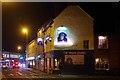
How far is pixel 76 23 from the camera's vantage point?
196ft

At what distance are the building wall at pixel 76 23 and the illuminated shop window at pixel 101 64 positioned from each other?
13.3 feet

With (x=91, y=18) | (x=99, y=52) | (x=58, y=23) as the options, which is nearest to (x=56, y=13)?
(x=58, y=23)

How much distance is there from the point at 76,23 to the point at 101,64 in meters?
8.14

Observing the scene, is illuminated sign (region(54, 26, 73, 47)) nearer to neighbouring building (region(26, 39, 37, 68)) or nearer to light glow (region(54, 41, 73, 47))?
light glow (region(54, 41, 73, 47))

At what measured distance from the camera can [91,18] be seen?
59.7 meters

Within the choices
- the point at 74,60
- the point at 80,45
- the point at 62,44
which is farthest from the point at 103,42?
the point at 62,44

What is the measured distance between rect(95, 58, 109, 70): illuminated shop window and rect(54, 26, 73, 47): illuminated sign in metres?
5.39

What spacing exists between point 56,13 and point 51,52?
6.92 metres

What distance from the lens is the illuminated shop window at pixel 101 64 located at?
58.4 meters

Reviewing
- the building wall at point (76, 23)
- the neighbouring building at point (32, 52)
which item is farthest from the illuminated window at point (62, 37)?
the neighbouring building at point (32, 52)

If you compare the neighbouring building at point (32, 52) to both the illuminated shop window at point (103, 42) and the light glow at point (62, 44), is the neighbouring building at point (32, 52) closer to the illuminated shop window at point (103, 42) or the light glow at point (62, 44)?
the light glow at point (62, 44)

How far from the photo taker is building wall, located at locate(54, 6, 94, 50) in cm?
5950

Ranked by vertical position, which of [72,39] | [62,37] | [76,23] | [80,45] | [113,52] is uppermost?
[76,23]

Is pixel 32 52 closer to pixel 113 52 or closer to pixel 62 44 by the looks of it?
pixel 62 44
